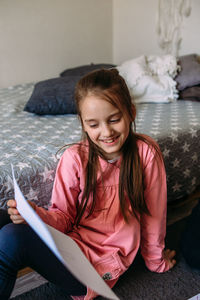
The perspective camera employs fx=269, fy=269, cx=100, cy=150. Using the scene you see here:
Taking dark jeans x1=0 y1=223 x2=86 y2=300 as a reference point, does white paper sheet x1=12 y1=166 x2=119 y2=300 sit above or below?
above

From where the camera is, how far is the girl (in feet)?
2.58

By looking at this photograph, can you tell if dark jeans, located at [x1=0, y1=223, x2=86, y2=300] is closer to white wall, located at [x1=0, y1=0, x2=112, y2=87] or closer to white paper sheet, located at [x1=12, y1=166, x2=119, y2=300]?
white paper sheet, located at [x1=12, y1=166, x2=119, y2=300]

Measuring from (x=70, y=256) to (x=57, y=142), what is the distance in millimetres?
694

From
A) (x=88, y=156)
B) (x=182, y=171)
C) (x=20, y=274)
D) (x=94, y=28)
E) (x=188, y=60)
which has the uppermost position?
(x=94, y=28)

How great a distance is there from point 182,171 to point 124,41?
1988 mm

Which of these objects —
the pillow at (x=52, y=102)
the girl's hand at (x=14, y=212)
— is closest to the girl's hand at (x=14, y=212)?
the girl's hand at (x=14, y=212)

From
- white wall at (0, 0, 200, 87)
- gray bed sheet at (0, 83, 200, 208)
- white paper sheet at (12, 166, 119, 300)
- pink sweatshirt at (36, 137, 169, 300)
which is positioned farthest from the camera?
white wall at (0, 0, 200, 87)

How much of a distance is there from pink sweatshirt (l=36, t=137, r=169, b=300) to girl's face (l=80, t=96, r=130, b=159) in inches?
3.9

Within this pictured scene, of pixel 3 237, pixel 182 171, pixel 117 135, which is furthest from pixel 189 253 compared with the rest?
pixel 3 237

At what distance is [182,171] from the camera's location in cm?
138

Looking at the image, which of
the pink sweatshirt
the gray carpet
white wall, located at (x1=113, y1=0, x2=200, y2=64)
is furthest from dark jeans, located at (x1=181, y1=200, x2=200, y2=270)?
white wall, located at (x1=113, y1=0, x2=200, y2=64)

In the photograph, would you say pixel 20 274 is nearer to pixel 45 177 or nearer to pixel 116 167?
pixel 45 177

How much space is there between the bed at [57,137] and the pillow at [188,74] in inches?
0.8

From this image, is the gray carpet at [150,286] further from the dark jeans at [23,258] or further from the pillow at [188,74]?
the pillow at [188,74]
